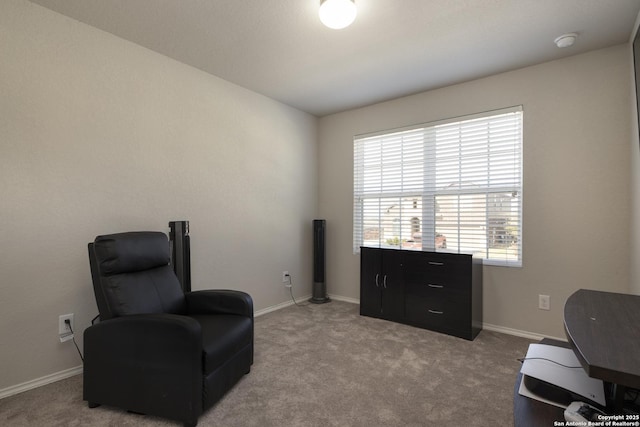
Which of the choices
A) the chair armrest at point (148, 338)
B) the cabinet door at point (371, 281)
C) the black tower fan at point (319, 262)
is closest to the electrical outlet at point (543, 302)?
the cabinet door at point (371, 281)

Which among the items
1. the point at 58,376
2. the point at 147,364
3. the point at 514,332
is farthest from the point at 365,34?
the point at 58,376

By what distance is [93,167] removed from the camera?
235 centimetres

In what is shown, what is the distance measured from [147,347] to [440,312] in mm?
2482

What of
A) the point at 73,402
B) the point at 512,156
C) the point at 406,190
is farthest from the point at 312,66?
the point at 73,402

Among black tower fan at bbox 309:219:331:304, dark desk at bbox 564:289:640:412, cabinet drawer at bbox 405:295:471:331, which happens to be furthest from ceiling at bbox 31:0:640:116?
cabinet drawer at bbox 405:295:471:331

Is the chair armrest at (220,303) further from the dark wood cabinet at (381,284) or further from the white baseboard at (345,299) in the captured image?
the white baseboard at (345,299)

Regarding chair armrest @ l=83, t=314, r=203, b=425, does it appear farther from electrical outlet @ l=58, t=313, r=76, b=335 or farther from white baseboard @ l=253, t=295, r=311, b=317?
white baseboard @ l=253, t=295, r=311, b=317

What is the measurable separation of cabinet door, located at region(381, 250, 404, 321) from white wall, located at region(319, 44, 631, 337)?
2.71ft

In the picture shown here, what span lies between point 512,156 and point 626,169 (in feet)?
2.65

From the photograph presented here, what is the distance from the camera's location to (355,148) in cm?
413

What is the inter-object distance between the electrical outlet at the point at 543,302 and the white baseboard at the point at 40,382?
3.79 m

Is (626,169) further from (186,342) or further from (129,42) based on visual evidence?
(129,42)

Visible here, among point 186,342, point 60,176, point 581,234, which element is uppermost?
point 60,176

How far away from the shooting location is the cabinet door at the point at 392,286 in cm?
330
